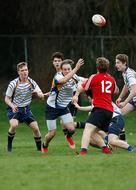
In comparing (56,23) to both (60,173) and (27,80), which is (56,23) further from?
(60,173)

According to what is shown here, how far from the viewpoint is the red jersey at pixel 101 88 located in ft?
45.2

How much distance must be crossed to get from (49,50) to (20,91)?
55.7ft

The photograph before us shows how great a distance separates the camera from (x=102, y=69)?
545 inches

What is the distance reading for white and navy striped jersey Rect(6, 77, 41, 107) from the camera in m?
16.0

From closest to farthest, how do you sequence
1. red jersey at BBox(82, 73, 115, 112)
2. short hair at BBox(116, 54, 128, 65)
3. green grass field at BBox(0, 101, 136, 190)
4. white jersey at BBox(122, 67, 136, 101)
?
green grass field at BBox(0, 101, 136, 190)
red jersey at BBox(82, 73, 115, 112)
short hair at BBox(116, 54, 128, 65)
white jersey at BBox(122, 67, 136, 101)

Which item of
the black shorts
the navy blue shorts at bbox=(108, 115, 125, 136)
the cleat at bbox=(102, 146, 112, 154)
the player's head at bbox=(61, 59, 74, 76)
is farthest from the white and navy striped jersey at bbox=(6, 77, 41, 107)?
the black shorts

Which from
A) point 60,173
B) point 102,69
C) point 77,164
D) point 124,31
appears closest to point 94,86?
point 102,69

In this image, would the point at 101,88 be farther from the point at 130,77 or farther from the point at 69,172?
the point at 69,172

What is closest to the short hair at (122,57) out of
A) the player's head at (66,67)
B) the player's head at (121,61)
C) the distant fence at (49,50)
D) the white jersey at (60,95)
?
the player's head at (121,61)

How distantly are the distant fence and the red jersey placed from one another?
16.5m

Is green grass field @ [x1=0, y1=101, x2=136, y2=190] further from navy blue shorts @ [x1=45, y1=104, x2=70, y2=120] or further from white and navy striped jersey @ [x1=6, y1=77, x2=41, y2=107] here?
white and navy striped jersey @ [x1=6, y1=77, x2=41, y2=107]

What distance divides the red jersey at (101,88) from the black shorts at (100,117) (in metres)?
0.08

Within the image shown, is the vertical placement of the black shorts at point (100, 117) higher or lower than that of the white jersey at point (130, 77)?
lower

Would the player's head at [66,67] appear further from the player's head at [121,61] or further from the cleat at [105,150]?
the cleat at [105,150]
